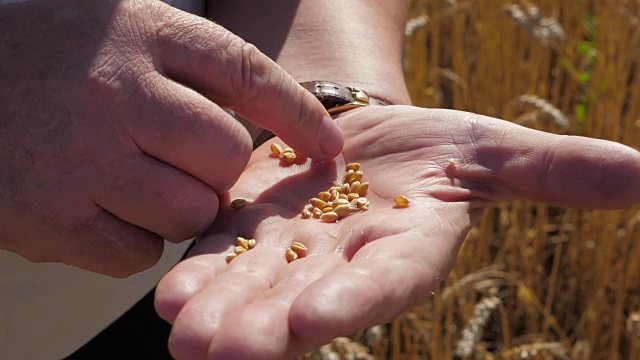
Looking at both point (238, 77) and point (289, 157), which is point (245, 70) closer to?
point (238, 77)

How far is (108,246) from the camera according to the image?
3.43 ft

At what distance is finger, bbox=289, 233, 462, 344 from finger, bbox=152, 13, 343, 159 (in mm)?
224

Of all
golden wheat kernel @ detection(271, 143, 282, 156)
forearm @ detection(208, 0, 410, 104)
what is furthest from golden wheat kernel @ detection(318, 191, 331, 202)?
forearm @ detection(208, 0, 410, 104)

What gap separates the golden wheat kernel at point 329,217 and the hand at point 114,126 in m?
0.12

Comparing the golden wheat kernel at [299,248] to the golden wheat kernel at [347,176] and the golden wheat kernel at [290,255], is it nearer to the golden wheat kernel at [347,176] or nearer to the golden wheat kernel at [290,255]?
the golden wheat kernel at [290,255]

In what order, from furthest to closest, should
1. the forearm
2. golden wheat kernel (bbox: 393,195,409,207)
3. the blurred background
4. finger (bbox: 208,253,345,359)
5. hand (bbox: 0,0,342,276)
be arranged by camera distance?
the blurred background
the forearm
golden wheat kernel (bbox: 393,195,409,207)
hand (bbox: 0,0,342,276)
finger (bbox: 208,253,345,359)

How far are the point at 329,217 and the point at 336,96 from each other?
9.8 inches

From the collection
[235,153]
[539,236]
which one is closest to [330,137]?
[235,153]

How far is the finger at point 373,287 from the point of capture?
2.73 feet

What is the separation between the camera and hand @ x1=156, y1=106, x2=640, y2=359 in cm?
84

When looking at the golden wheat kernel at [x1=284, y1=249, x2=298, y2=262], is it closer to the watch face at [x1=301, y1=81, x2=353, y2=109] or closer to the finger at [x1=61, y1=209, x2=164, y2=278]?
the finger at [x1=61, y1=209, x2=164, y2=278]

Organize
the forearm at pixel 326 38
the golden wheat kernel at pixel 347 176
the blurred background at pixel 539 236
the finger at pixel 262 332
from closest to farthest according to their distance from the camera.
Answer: the finger at pixel 262 332
the golden wheat kernel at pixel 347 176
the forearm at pixel 326 38
the blurred background at pixel 539 236

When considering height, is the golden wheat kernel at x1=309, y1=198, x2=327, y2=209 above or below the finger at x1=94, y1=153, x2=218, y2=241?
below

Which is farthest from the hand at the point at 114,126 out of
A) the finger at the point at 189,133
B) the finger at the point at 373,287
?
the finger at the point at 373,287
